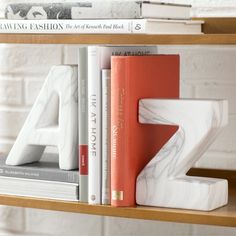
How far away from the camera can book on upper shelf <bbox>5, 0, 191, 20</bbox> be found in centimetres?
116

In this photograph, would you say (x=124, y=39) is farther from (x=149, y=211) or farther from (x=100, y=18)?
(x=149, y=211)

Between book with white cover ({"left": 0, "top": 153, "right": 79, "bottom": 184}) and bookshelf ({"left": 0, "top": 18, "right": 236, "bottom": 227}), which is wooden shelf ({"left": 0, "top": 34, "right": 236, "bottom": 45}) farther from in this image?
book with white cover ({"left": 0, "top": 153, "right": 79, "bottom": 184})

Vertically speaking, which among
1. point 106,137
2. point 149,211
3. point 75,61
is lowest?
point 149,211

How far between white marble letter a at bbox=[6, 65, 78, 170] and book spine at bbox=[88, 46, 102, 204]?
0.06 meters

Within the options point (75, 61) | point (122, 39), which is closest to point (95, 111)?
point (122, 39)

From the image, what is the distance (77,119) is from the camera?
124 cm

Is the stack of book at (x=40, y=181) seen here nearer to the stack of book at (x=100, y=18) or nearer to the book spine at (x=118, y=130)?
the book spine at (x=118, y=130)

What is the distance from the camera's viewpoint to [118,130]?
3.81 feet

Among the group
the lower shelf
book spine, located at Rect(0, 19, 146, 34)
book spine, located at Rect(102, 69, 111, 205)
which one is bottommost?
the lower shelf

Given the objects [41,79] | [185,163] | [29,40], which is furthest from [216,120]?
[41,79]

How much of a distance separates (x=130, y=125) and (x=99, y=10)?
18 cm

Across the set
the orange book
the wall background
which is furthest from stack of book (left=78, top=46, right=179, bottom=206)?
the wall background

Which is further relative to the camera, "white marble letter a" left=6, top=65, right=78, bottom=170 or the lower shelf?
"white marble letter a" left=6, top=65, right=78, bottom=170

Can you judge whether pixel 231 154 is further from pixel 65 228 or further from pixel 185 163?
pixel 65 228
